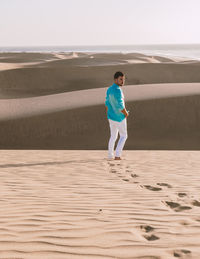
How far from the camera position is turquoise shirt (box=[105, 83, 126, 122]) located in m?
7.42

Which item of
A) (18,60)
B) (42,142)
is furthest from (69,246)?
(18,60)

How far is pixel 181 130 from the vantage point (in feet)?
42.1

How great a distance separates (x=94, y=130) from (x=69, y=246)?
955 centimetres

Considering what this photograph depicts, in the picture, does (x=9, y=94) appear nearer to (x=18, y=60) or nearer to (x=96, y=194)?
(x=96, y=194)

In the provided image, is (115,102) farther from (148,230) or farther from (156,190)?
(148,230)

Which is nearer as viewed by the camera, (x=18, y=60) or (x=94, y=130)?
(x=94, y=130)

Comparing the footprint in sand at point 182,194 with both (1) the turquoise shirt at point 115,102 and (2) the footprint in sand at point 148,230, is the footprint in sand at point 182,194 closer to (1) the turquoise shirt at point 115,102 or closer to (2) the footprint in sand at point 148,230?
(2) the footprint in sand at point 148,230

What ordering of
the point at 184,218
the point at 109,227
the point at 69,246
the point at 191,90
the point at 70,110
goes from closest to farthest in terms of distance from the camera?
the point at 69,246
the point at 109,227
the point at 184,218
the point at 70,110
the point at 191,90

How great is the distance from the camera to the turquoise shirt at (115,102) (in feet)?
24.3

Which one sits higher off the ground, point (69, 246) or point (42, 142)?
point (69, 246)

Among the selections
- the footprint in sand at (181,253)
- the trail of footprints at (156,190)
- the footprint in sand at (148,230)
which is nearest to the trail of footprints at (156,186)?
the trail of footprints at (156,190)

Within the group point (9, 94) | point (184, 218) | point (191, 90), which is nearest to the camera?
point (184, 218)

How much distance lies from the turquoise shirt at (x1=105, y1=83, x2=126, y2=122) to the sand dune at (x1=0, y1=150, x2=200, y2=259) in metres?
0.96

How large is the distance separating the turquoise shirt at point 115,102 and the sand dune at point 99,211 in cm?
96
